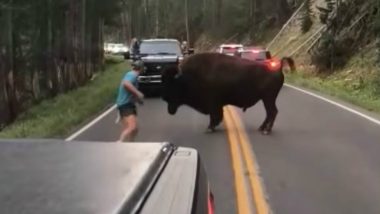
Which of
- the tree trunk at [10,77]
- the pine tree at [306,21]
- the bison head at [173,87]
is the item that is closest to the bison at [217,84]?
the bison head at [173,87]

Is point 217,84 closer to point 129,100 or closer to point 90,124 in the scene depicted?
point 90,124

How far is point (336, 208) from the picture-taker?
8.36 m

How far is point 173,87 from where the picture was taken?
16.2m

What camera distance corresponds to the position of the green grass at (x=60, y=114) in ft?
51.2

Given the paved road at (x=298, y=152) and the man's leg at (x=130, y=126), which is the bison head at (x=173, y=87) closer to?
the paved road at (x=298, y=152)

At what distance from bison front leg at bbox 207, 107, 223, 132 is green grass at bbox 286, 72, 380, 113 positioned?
642 centimetres

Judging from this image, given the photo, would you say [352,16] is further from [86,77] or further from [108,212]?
[108,212]

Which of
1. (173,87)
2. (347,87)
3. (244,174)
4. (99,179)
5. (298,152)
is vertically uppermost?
(99,179)

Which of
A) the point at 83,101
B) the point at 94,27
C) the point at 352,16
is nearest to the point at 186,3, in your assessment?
the point at 94,27

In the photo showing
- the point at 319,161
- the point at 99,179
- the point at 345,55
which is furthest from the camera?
the point at 345,55

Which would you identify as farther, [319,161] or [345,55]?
[345,55]

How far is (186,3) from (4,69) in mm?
85486

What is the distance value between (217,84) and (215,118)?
77 cm

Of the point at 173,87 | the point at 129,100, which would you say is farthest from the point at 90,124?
the point at 129,100
